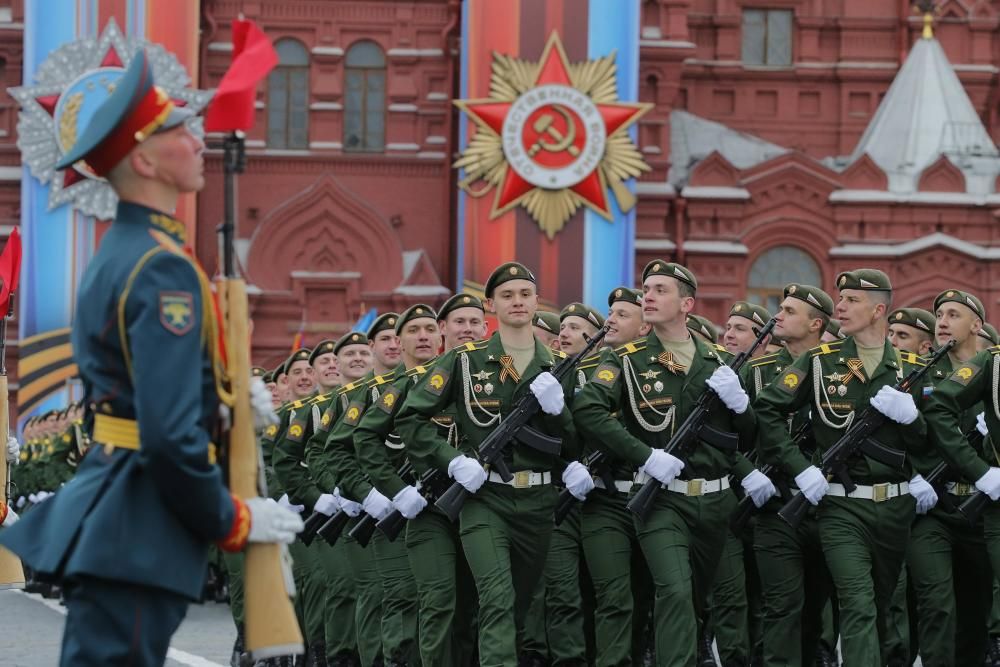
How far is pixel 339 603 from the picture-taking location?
10.8 m

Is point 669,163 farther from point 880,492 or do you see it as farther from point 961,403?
point 880,492


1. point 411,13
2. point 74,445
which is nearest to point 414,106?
point 411,13

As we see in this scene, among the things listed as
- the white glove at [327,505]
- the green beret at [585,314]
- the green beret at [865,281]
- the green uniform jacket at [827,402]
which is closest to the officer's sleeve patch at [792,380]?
the green uniform jacket at [827,402]

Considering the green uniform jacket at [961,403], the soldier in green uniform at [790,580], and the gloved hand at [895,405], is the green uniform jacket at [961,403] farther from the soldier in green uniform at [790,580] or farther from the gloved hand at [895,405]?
the soldier in green uniform at [790,580]

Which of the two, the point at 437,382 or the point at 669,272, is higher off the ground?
the point at 669,272

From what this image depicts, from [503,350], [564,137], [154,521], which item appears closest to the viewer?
[154,521]

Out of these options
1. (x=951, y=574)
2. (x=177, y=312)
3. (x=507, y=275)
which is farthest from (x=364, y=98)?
(x=177, y=312)

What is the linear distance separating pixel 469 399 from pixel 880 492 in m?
1.91

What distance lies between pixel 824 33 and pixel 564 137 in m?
5.75

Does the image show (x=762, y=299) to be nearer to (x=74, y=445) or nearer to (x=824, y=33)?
(x=824, y=33)

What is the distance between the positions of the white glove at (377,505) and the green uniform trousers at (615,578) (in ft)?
3.23

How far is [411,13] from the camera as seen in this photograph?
95.7ft

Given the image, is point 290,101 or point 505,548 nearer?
point 505,548

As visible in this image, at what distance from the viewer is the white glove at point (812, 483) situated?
29.1ft
